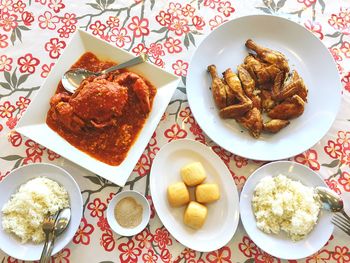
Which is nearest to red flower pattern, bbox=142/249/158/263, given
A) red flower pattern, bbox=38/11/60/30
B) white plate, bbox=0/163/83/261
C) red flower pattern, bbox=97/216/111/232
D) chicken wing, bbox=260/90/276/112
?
red flower pattern, bbox=97/216/111/232

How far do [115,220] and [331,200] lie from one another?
1.27 m

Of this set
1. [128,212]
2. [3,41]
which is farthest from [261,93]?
[3,41]

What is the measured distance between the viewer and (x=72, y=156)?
218 cm

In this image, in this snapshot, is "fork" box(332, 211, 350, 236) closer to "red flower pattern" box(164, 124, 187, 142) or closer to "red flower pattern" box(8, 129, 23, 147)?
"red flower pattern" box(164, 124, 187, 142)

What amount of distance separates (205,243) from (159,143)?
67 cm

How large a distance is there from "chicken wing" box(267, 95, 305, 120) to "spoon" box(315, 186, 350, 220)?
0.49 m

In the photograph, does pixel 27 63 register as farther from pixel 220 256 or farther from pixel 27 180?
pixel 220 256

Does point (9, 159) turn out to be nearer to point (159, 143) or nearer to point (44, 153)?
point (44, 153)

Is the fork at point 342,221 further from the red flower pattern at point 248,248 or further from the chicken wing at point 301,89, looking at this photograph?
the chicken wing at point 301,89

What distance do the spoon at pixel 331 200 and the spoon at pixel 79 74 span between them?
1354mm

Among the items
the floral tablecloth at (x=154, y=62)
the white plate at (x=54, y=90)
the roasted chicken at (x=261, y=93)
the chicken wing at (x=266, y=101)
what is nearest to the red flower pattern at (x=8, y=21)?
the floral tablecloth at (x=154, y=62)

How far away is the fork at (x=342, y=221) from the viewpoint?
216 centimetres

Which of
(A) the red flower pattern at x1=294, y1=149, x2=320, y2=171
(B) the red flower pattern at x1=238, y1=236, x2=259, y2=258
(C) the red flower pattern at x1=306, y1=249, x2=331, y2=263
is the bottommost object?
(C) the red flower pattern at x1=306, y1=249, x2=331, y2=263

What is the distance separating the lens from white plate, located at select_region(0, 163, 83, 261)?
2057 millimetres
